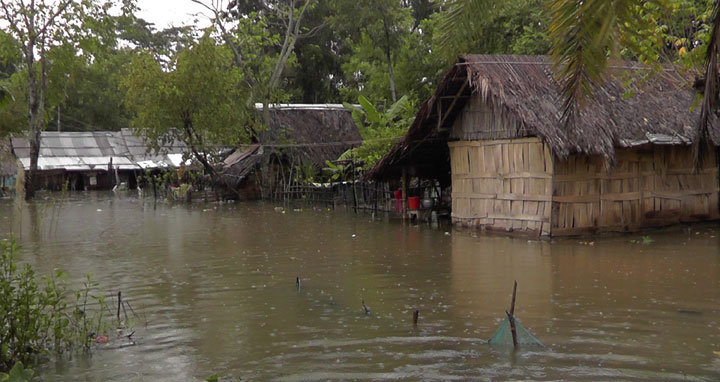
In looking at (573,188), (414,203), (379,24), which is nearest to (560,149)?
(573,188)

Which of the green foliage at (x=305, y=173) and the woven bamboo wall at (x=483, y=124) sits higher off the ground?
the woven bamboo wall at (x=483, y=124)

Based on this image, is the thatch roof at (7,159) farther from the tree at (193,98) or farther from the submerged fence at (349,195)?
the submerged fence at (349,195)

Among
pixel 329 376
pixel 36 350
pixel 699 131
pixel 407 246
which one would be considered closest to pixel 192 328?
pixel 36 350

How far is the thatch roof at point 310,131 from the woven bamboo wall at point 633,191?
1298 cm

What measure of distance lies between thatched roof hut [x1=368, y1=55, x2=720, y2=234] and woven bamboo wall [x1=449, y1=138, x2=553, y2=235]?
0.07 ft

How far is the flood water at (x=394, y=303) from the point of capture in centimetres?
590

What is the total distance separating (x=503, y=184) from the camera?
14.2m

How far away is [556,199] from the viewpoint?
13.1 meters

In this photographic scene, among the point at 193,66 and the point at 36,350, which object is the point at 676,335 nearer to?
the point at 36,350

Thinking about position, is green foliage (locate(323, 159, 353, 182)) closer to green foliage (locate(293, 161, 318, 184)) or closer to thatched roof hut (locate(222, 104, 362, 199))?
green foliage (locate(293, 161, 318, 184))

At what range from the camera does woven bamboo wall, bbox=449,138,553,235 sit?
43.9 ft

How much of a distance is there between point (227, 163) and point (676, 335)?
22.9 meters

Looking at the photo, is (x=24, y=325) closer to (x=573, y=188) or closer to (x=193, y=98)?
(x=573, y=188)

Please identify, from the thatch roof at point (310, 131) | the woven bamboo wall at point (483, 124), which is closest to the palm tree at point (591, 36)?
the woven bamboo wall at point (483, 124)
